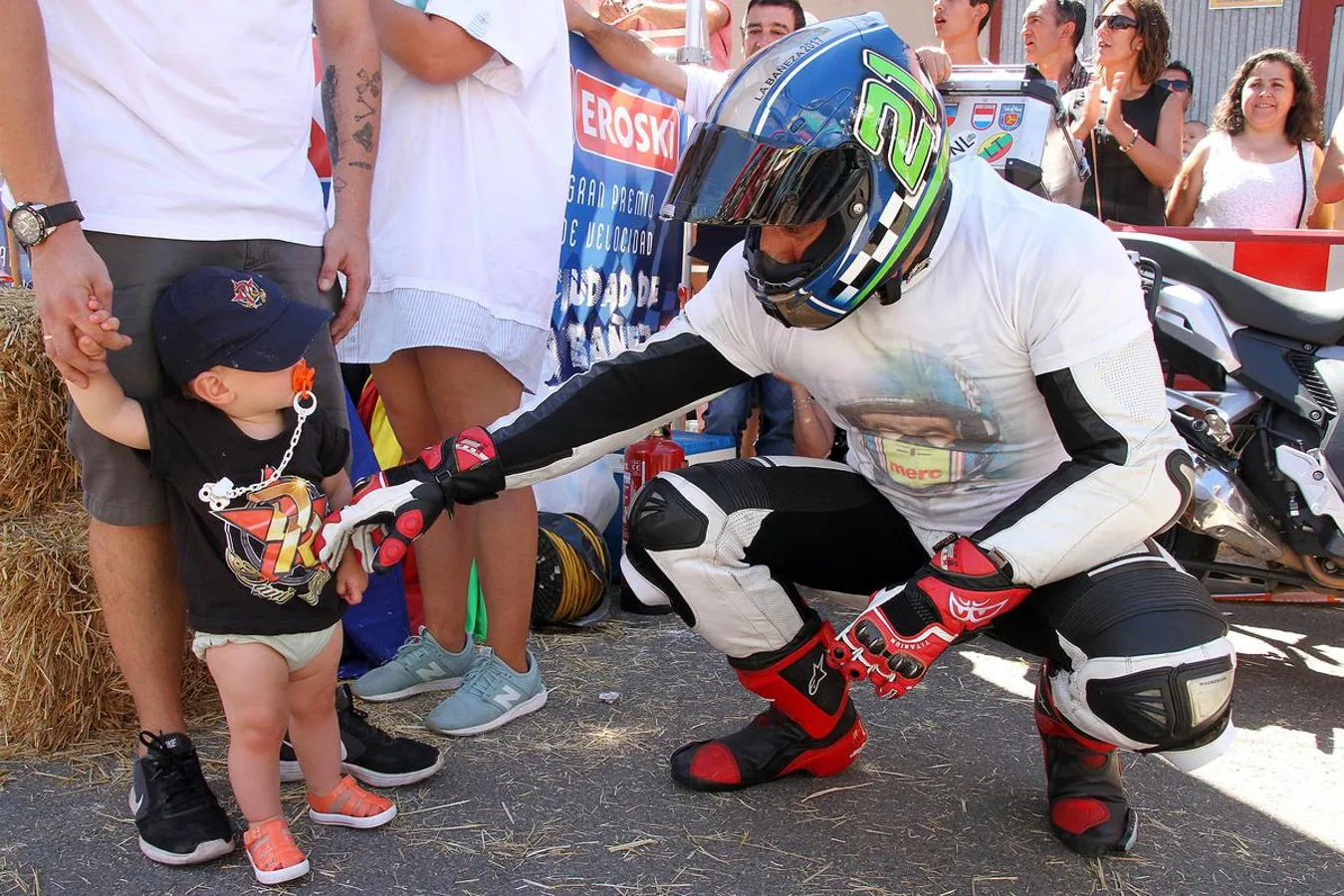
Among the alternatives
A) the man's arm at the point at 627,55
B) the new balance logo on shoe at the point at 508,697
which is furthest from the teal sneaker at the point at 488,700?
the man's arm at the point at 627,55

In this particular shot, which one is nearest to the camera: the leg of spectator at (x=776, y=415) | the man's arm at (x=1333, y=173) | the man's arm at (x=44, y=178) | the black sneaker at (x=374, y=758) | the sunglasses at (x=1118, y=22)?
the man's arm at (x=44, y=178)

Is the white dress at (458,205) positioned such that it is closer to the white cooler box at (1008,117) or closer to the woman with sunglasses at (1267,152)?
the white cooler box at (1008,117)

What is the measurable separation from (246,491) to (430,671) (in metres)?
1.17

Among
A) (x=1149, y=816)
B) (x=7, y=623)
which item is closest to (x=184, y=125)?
(x=7, y=623)

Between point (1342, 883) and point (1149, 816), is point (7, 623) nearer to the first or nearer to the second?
point (1149, 816)

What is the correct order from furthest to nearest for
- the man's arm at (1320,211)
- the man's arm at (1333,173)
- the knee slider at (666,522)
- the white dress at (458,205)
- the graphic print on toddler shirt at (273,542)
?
the man's arm at (1320,211), the man's arm at (1333,173), the white dress at (458,205), the knee slider at (666,522), the graphic print on toddler shirt at (273,542)


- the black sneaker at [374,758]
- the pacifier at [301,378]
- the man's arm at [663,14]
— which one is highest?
the man's arm at [663,14]

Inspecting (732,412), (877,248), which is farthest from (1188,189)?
(877,248)

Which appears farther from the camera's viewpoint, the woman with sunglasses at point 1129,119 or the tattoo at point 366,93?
the woman with sunglasses at point 1129,119

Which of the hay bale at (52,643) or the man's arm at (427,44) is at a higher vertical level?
the man's arm at (427,44)

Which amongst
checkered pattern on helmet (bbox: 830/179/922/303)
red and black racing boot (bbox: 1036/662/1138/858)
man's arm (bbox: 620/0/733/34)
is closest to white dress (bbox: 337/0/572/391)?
checkered pattern on helmet (bbox: 830/179/922/303)

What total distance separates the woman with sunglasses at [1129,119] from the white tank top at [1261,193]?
291mm

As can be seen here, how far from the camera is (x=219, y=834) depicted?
2.42m

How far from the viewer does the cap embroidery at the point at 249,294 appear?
228 centimetres
